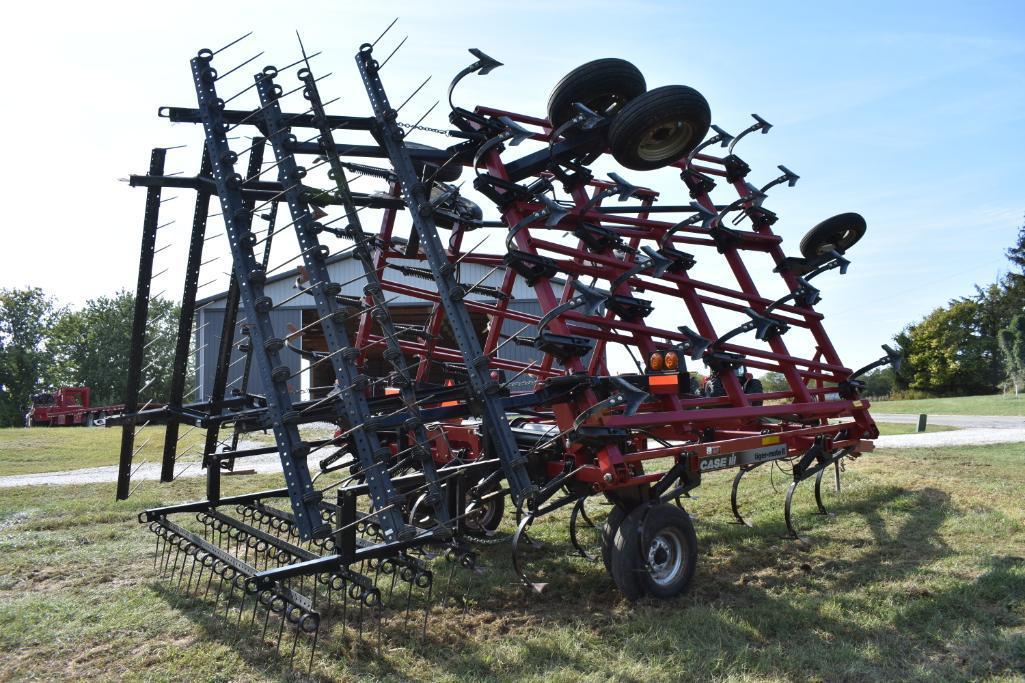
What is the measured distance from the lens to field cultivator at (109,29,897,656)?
4.57m

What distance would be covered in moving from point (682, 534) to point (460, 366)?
300cm

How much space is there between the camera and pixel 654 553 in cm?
495

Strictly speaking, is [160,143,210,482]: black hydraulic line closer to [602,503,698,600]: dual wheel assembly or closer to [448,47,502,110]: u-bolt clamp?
[448,47,502,110]: u-bolt clamp

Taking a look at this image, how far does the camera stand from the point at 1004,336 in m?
37.9

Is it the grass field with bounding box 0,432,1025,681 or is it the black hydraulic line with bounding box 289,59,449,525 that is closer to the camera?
the grass field with bounding box 0,432,1025,681

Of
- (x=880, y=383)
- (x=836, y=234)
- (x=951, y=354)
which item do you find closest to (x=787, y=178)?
(x=836, y=234)

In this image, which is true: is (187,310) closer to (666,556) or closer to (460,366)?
(460,366)

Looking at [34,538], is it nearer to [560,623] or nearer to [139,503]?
[139,503]

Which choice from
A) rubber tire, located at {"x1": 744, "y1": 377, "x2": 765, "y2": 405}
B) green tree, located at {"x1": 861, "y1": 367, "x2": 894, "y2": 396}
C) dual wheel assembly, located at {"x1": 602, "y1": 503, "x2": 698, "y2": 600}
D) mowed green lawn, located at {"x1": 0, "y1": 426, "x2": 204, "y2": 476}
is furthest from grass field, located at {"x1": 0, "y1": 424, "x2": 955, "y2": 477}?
green tree, located at {"x1": 861, "y1": 367, "x2": 894, "y2": 396}

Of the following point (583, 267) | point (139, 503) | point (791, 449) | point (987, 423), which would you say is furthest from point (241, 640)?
point (987, 423)

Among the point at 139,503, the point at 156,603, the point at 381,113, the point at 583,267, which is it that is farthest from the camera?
the point at 139,503

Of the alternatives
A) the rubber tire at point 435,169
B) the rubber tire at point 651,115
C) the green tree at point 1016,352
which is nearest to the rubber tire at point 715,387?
the rubber tire at point 651,115

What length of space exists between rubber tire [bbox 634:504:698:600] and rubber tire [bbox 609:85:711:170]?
2.64 meters

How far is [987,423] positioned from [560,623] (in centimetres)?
1934
